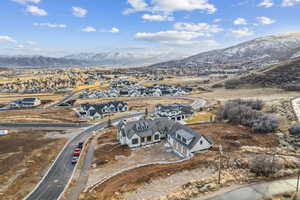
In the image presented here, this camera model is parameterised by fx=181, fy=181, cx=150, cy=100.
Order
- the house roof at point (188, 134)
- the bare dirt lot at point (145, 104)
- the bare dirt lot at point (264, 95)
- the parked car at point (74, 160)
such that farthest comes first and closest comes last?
1. the bare dirt lot at point (145, 104)
2. the bare dirt lot at point (264, 95)
3. the house roof at point (188, 134)
4. the parked car at point (74, 160)

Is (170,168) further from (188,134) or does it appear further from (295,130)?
(295,130)

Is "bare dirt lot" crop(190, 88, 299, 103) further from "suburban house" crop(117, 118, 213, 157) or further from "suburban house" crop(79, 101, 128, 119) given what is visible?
"suburban house" crop(117, 118, 213, 157)

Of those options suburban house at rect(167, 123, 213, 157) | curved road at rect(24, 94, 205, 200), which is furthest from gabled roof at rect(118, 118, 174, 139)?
curved road at rect(24, 94, 205, 200)

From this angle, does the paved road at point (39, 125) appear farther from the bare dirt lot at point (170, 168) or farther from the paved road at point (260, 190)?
the paved road at point (260, 190)

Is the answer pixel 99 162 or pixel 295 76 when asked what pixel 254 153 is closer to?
pixel 99 162

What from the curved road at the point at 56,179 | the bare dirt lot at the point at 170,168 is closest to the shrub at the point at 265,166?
the bare dirt lot at the point at 170,168

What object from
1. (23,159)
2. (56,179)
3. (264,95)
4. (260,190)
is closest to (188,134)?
(260,190)
